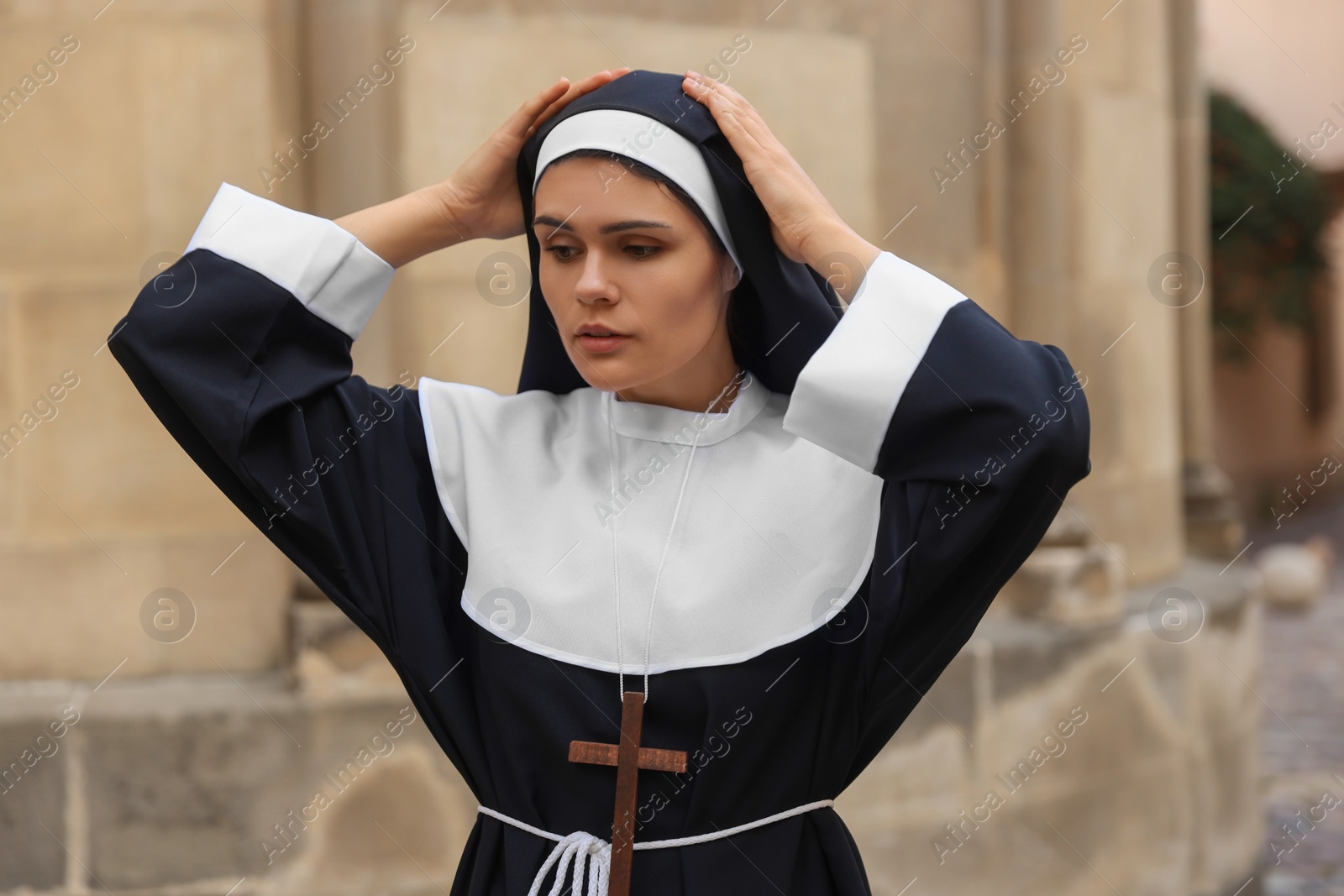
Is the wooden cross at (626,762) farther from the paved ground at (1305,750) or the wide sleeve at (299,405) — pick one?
the paved ground at (1305,750)

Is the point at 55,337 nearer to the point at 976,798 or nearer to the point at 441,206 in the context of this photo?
the point at 441,206

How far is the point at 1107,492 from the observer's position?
502 centimetres

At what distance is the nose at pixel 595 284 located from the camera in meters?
1.89

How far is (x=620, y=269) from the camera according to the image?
6.31 feet

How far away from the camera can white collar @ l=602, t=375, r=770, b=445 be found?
211 cm

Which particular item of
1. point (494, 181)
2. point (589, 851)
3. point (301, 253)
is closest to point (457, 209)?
point (494, 181)

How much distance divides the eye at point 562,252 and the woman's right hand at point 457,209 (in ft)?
0.85

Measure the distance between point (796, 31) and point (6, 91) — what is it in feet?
7.66

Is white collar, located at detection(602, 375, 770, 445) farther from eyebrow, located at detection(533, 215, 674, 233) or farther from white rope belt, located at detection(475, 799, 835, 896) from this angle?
white rope belt, located at detection(475, 799, 835, 896)

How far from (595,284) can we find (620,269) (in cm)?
5

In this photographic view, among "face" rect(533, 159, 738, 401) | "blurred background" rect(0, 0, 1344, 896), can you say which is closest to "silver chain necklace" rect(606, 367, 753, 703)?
"face" rect(533, 159, 738, 401)

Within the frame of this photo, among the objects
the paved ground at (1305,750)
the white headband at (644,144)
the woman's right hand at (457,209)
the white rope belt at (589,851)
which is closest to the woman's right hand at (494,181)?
the woman's right hand at (457,209)

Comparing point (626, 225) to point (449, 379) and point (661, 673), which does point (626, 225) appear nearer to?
point (661, 673)

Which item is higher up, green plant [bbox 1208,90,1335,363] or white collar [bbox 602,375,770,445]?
green plant [bbox 1208,90,1335,363]
